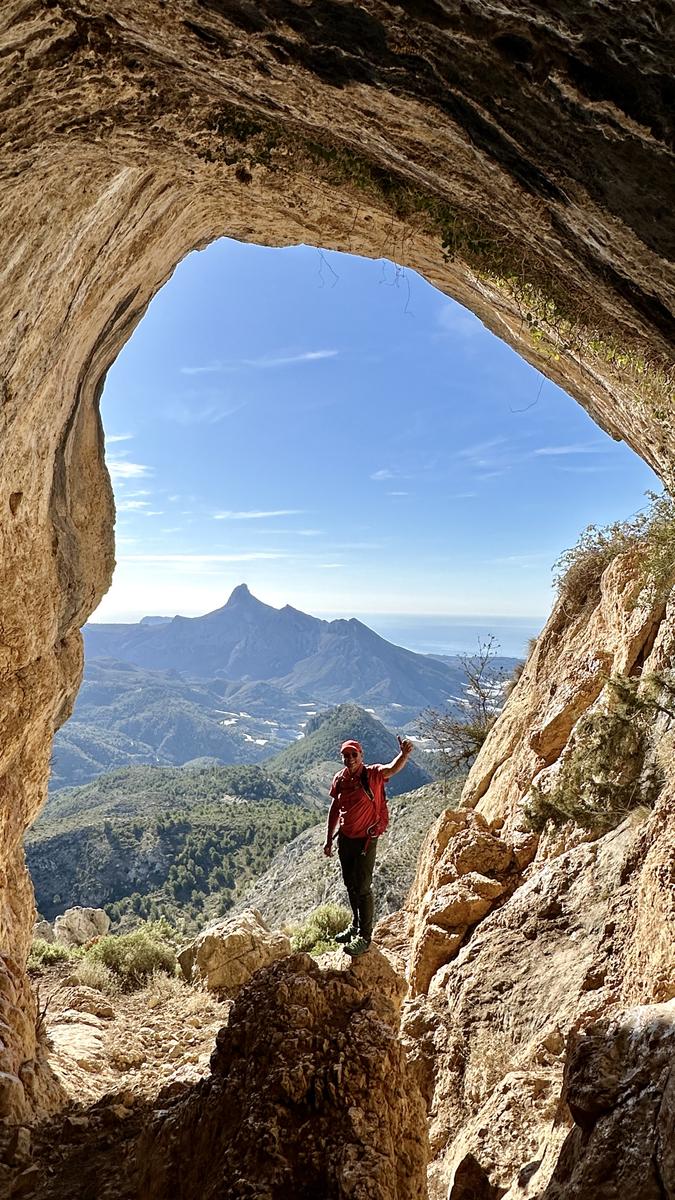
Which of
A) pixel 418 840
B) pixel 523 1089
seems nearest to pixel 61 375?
pixel 523 1089

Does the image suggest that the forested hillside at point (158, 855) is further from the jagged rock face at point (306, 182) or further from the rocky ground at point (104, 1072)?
the jagged rock face at point (306, 182)

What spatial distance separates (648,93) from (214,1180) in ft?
19.7

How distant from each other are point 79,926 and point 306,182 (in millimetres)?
23966

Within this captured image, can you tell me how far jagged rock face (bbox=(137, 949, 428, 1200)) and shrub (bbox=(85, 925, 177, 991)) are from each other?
1016 centimetres

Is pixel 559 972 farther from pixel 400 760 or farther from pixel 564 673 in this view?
pixel 564 673

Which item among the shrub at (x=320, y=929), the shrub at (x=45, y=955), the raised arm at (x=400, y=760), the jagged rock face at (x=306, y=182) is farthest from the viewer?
the shrub at (x=320, y=929)

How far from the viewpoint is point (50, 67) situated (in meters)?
3.69

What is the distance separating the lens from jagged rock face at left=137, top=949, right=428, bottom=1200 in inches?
→ 132

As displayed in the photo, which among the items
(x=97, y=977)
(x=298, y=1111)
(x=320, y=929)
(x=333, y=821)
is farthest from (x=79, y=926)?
(x=298, y=1111)

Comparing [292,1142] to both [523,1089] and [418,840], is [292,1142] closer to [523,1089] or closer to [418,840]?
[523,1089]

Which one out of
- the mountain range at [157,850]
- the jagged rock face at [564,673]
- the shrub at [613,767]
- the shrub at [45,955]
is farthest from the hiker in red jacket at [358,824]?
the mountain range at [157,850]

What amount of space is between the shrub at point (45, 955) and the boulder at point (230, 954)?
363 cm

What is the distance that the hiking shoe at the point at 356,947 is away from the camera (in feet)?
22.4

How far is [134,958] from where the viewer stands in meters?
13.4
